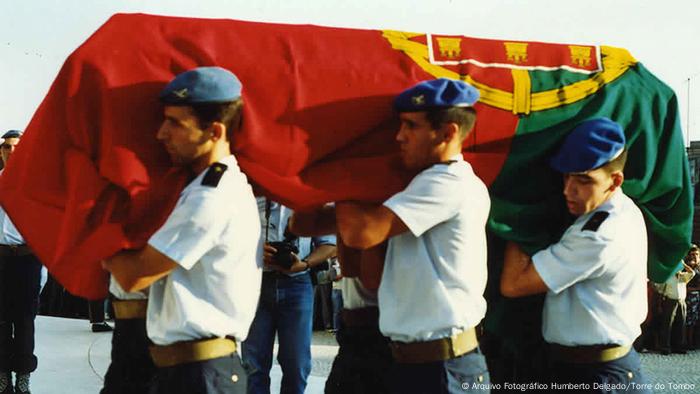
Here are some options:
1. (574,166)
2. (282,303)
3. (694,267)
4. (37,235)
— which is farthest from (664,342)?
(37,235)

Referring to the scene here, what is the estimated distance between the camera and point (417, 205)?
3.11 metres

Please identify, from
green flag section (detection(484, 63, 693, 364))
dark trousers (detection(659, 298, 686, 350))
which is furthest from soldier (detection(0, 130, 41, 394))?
dark trousers (detection(659, 298, 686, 350))

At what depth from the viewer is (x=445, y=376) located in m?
3.16

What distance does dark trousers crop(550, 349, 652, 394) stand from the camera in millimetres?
3643

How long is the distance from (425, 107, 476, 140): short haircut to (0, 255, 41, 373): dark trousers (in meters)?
4.12

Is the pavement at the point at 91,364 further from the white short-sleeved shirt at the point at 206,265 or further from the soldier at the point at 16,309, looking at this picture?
the white short-sleeved shirt at the point at 206,265

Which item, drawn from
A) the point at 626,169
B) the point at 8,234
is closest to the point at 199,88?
the point at 626,169

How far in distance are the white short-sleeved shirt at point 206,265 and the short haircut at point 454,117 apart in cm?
65

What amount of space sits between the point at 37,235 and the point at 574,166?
186cm

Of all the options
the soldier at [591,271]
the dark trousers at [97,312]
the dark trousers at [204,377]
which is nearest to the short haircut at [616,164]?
the soldier at [591,271]

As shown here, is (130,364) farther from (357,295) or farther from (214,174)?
(214,174)

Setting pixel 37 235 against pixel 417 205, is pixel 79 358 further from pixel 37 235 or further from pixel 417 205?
pixel 417 205

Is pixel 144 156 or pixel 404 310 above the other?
pixel 144 156

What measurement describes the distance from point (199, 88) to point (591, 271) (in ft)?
5.08
